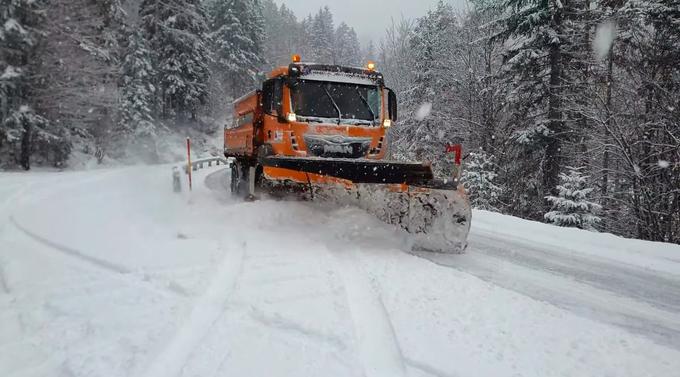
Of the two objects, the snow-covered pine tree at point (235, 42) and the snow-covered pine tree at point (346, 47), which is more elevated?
the snow-covered pine tree at point (346, 47)

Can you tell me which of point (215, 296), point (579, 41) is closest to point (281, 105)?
point (215, 296)

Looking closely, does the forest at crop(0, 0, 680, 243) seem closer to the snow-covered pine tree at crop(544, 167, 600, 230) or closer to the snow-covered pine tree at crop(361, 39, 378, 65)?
the snow-covered pine tree at crop(544, 167, 600, 230)

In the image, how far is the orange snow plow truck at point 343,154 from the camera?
227 inches

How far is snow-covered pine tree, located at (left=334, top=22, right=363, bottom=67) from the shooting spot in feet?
224

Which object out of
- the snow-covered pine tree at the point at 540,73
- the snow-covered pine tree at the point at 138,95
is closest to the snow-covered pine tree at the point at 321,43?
the snow-covered pine tree at the point at 138,95

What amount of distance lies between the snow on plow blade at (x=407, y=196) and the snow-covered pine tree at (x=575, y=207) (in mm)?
5715

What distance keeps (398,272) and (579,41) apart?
13620 mm

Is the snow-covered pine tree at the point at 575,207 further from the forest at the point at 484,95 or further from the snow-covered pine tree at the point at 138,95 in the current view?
the snow-covered pine tree at the point at 138,95

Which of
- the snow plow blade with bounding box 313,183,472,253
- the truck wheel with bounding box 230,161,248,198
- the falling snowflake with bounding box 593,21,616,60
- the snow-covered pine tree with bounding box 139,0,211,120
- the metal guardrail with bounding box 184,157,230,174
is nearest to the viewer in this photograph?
the snow plow blade with bounding box 313,183,472,253

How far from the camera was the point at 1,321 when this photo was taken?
3213 millimetres

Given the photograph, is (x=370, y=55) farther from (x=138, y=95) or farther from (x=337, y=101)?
(x=337, y=101)

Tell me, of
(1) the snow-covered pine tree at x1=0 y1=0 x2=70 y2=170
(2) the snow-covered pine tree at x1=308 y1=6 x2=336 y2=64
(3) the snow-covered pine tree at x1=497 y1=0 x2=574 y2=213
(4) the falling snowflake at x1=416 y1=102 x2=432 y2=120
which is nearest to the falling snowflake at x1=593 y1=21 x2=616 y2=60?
(3) the snow-covered pine tree at x1=497 y1=0 x2=574 y2=213

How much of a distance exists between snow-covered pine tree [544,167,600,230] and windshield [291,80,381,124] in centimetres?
531

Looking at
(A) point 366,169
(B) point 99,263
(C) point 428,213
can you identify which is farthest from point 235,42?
(B) point 99,263
